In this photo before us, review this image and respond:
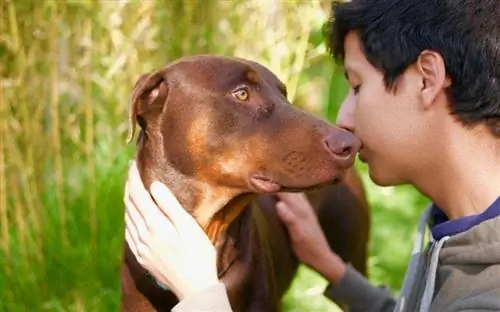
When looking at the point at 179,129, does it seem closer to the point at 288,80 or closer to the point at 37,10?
the point at 37,10

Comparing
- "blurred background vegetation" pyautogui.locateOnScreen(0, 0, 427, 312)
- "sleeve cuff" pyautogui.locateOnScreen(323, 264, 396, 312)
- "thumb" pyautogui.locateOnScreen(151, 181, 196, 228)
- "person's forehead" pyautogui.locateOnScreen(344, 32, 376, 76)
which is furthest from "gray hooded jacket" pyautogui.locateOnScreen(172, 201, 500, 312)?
"blurred background vegetation" pyautogui.locateOnScreen(0, 0, 427, 312)

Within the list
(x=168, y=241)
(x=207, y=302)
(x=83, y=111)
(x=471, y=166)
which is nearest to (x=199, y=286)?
(x=207, y=302)

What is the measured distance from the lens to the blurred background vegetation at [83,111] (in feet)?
13.3

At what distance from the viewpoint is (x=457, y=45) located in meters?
2.43

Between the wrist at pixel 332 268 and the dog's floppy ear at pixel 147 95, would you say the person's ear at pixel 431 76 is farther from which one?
the wrist at pixel 332 268

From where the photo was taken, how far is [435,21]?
248 cm

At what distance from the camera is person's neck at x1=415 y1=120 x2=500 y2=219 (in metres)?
2.47

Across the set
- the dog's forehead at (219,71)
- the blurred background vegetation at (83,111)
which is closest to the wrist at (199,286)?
the dog's forehead at (219,71)

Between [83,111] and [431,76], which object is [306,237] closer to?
[431,76]

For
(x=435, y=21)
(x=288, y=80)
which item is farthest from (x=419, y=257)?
(x=288, y=80)

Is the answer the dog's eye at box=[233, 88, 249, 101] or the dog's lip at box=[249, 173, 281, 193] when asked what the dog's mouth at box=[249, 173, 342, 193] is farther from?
the dog's eye at box=[233, 88, 249, 101]

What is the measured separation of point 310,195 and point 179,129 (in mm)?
1135

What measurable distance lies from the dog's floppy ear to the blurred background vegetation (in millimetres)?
1250

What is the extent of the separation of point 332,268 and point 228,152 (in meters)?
1.03
